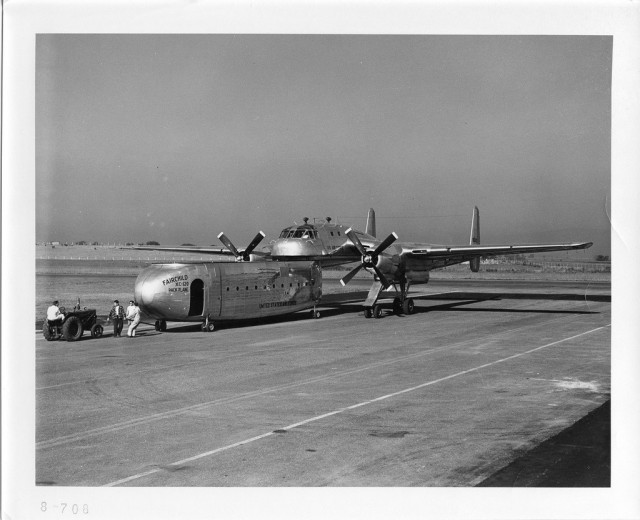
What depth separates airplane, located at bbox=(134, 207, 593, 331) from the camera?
2695 cm

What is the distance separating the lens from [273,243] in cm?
3625

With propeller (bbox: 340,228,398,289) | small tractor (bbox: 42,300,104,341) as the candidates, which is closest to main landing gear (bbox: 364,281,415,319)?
propeller (bbox: 340,228,398,289)

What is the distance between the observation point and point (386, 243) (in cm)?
3522

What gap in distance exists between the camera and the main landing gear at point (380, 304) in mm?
34844

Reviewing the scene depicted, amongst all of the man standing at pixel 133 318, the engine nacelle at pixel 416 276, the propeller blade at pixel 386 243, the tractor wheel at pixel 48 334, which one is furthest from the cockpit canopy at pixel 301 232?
the tractor wheel at pixel 48 334

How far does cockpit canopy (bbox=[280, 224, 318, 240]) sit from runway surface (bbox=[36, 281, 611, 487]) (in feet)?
28.0

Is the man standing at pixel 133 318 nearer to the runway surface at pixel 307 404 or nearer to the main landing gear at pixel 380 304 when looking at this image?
the runway surface at pixel 307 404

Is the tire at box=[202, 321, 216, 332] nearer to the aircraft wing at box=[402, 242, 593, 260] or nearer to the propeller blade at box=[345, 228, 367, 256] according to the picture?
the propeller blade at box=[345, 228, 367, 256]

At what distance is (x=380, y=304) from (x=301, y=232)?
6.13 meters

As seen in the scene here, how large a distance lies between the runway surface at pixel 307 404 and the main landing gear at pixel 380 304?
649 cm

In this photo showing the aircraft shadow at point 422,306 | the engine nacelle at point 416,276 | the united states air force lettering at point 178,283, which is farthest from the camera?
the engine nacelle at point 416,276
